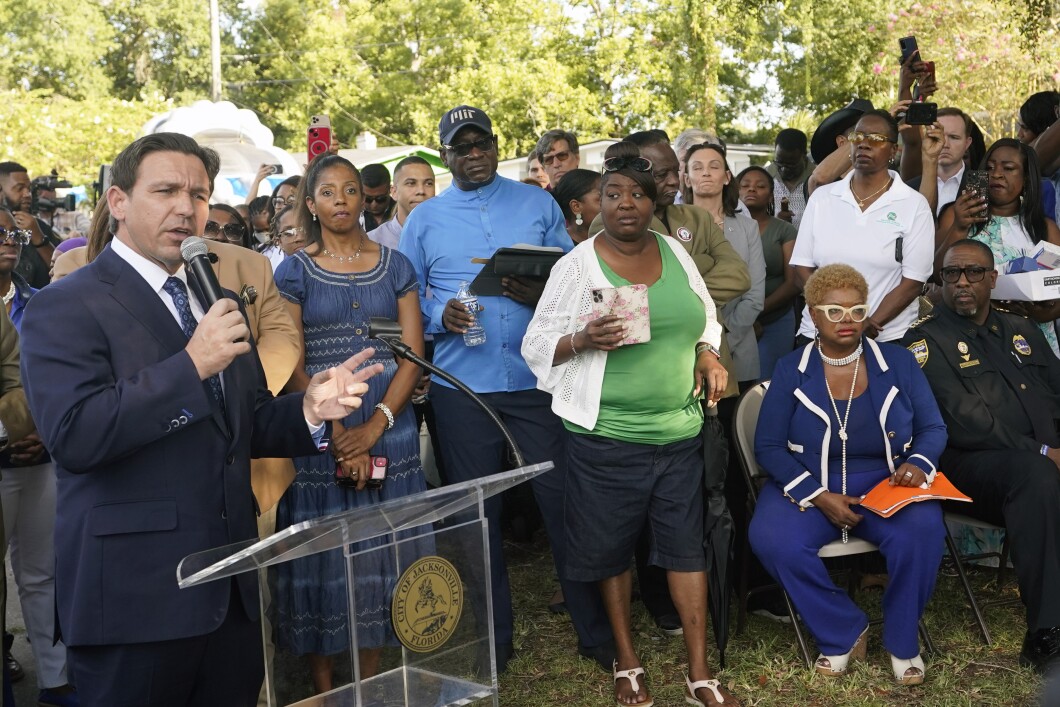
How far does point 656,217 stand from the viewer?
17.9 ft

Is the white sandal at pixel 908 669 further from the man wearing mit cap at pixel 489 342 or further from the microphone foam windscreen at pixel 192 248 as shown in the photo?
the microphone foam windscreen at pixel 192 248

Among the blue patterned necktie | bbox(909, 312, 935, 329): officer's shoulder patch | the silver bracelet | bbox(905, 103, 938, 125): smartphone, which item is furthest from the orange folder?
the blue patterned necktie

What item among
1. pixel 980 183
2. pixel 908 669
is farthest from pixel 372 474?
pixel 980 183

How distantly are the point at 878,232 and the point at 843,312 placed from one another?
84cm

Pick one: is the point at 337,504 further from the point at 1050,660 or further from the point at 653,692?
the point at 1050,660

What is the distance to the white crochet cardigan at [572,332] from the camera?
458cm

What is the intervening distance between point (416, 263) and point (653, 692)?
87.3 inches

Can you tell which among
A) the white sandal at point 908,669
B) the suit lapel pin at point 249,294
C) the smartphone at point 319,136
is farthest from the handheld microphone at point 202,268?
the smartphone at point 319,136

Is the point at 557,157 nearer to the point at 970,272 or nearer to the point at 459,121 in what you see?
the point at 459,121

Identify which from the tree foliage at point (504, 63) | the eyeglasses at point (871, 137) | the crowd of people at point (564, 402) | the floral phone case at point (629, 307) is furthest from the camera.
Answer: the tree foliage at point (504, 63)

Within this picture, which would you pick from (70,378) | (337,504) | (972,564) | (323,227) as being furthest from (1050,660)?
(70,378)

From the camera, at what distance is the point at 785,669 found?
195 inches

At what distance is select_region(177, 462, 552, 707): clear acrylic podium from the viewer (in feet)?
9.62

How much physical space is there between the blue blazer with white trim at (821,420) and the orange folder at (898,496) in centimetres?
9
